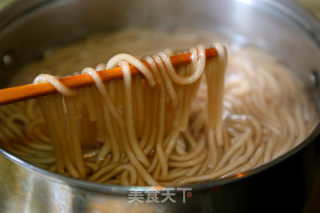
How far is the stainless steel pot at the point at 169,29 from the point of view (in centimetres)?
115

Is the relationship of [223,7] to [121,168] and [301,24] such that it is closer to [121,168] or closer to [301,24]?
[301,24]

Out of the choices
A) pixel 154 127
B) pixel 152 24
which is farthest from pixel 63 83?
pixel 152 24

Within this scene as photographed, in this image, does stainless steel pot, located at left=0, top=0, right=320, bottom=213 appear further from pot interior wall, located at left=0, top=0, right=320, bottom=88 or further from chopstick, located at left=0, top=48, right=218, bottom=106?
chopstick, located at left=0, top=48, right=218, bottom=106

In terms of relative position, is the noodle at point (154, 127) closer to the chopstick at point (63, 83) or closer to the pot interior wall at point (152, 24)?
the chopstick at point (63, 83)

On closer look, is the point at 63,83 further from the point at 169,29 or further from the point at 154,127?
the point at 169,29

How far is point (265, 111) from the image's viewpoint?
1964mm

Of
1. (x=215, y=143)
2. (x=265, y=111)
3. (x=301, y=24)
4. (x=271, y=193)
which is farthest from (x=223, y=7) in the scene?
(x=271, y=193)

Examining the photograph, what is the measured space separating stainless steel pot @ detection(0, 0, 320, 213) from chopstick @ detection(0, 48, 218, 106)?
0.62 ft

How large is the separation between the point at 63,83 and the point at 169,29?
50.8 inches

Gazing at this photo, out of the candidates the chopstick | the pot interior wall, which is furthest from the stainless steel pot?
the chopstick

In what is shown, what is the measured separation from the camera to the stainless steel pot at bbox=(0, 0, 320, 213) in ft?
3.78

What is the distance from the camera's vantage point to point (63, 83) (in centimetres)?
131

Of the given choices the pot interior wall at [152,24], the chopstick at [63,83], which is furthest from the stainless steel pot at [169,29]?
the chopstick at [63,83]

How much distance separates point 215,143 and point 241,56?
75 cm
